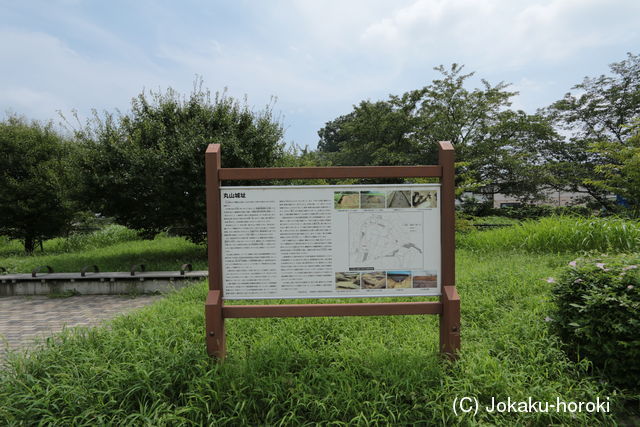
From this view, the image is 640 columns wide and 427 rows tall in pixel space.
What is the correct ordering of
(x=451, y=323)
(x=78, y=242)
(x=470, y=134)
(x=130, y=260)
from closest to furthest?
(x=451, y=323) < (x=130, y=260) < (x=78, y=242) < (x=470, y=134)

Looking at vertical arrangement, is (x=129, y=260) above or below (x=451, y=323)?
below

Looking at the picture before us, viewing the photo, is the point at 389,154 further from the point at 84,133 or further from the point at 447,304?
the point at 447,304

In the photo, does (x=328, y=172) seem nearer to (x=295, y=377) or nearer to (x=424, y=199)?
(x=424, y=199)

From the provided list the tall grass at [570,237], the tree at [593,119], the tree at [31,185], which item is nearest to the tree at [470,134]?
the tree at [593,119]

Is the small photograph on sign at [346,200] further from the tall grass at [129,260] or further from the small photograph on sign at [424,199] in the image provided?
the tall grass at [129,260]

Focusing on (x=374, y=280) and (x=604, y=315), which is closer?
(x=604, y=315)

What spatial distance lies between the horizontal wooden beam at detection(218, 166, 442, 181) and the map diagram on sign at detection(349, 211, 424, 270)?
305 mm

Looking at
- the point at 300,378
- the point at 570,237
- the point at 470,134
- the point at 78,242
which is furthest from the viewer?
the point at 470,134

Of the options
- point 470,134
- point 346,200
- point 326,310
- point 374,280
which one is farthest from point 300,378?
point 470,134

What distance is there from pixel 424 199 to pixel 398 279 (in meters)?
0.65

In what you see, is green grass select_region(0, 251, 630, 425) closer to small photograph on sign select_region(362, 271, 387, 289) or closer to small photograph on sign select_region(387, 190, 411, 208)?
small photograph on sign select_region(362, 271, 387, 289)

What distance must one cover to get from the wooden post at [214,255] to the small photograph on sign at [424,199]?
1.51 m

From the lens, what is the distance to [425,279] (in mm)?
2650

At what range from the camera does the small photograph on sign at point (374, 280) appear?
2.62m
